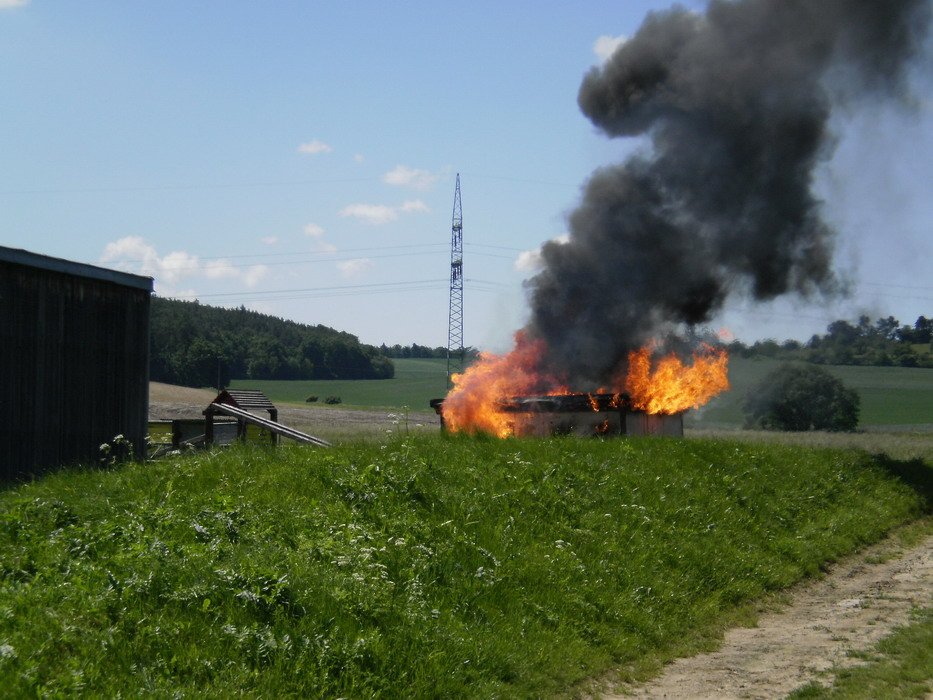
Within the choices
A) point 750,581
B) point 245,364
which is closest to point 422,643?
point 750,581

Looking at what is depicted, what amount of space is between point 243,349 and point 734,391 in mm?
54246

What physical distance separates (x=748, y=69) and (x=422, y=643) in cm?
2155

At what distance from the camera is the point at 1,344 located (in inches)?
541

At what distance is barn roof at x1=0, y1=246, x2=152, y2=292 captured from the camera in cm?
Answer: 1395

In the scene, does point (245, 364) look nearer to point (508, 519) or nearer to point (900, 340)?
point (900, 340)

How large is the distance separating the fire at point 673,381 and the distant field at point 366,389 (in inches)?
1896

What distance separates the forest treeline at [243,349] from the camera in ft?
272

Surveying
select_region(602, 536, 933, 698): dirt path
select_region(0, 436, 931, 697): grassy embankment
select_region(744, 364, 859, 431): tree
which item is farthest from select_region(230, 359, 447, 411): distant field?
select_region(602, 536, 933, 698): dirt path

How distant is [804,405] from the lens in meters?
53.5

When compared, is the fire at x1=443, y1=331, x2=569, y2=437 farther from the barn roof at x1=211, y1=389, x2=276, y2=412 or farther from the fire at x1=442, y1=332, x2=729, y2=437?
the barn roof at x1=211, y1=389, x2=276, y2=412

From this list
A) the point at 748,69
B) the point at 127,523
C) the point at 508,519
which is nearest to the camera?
the point at 127,523

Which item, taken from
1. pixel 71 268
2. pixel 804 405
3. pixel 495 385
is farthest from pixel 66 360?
pixel 804 405

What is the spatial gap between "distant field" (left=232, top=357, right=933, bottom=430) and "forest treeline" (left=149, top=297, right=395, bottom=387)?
251 centimetres

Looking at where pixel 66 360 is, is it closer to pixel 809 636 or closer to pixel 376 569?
pixel 376 569
